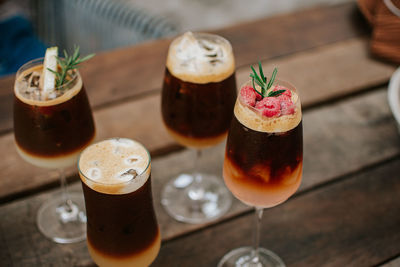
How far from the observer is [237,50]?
166 cm

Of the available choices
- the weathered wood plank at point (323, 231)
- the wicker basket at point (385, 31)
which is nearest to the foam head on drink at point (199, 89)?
the weathered wood plank at point (323, 231)

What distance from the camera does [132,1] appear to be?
13.2ft

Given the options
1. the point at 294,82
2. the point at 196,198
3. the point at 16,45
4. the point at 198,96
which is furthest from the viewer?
the point at 16,45

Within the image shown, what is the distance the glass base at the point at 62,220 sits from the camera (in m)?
1.09

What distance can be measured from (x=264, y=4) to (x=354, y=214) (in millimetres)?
3119

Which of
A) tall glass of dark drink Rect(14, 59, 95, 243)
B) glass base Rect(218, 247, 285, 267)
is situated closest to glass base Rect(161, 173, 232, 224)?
glass base Rect(218, 247, 285, 267)

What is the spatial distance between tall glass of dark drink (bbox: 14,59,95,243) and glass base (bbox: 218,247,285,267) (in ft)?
1.13

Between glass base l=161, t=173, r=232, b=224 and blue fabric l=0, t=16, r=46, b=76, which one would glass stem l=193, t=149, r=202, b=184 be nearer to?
glass base l=161, t=173, r=232, b=224

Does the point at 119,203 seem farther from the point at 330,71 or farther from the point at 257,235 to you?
the point at 330,71

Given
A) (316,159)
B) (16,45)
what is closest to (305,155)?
(316,159)

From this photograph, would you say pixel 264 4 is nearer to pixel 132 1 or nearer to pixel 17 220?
pixel 132 1

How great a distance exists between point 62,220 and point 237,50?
0.85 m

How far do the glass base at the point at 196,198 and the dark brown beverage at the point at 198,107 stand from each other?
6.9 inches

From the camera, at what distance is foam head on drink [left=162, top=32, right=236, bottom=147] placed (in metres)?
1.05
